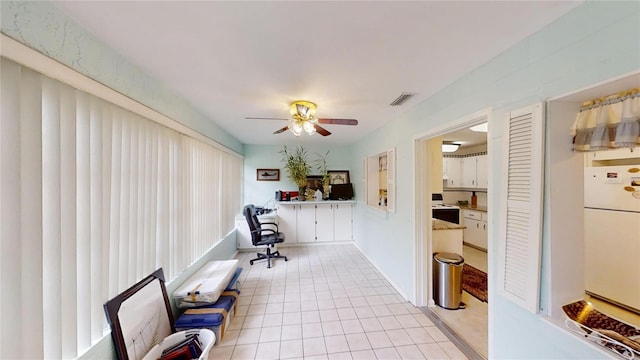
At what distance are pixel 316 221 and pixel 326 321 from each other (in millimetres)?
2767

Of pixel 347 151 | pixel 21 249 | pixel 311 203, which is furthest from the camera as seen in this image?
pixel 347 151

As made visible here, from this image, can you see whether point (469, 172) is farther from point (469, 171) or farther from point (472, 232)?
point (472, 232)

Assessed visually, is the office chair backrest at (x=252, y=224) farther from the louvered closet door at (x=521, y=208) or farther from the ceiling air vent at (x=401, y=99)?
the louvered closet door at (x=521, y=208)

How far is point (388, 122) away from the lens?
10.3ft

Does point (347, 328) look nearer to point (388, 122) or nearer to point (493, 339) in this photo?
point (493, 339)

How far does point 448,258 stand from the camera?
257cm

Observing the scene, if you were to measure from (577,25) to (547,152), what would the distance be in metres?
0.63

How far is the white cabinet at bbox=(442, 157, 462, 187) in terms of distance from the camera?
520 centimetres

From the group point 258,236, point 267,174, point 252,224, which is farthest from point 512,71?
point 267,174

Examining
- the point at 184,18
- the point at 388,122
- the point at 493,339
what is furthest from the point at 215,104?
the point at 493,339

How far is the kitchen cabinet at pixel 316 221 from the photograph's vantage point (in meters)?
4.89

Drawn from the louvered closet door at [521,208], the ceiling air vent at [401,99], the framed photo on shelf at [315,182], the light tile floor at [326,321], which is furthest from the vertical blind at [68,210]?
the framed photo on shelf at [315,182]

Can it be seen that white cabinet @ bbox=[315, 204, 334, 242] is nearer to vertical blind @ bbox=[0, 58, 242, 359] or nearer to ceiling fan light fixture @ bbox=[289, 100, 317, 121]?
ceiling fan light fixture @ bbox=[289, 100, 317, 121]

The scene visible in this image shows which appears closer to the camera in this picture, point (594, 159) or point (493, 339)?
point (493, 339)
